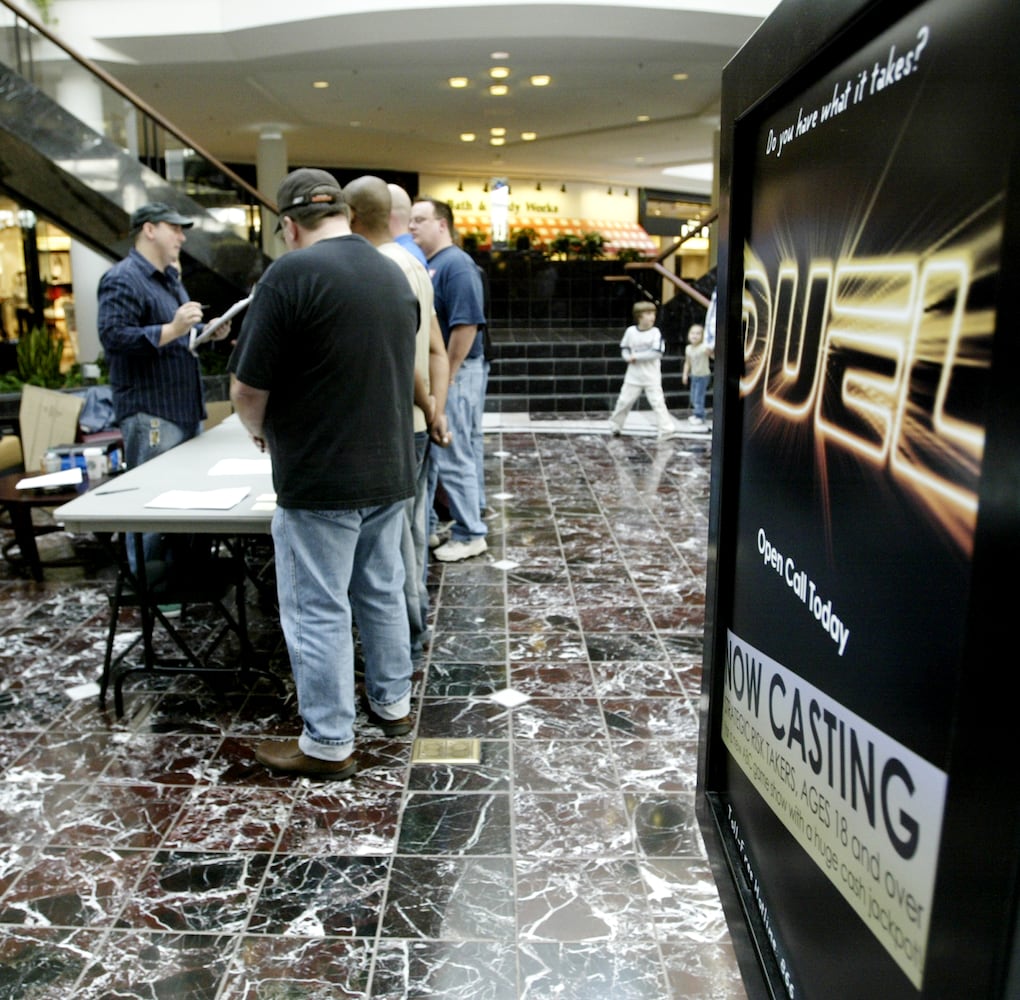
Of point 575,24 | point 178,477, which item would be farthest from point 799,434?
point 575,24

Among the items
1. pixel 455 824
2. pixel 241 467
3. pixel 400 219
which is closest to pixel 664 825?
pixel 455 824

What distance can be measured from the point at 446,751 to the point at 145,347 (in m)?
2.17

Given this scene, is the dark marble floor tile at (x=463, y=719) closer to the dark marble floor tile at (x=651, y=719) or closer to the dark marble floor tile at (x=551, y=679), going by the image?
the dark marble floor tile at (x=551, y=679)

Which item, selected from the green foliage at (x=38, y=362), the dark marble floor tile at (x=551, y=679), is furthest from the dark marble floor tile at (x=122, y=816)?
the green foliage at (x=38, y=362)

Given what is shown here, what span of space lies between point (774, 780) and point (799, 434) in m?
0.33

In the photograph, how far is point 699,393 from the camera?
381 inches

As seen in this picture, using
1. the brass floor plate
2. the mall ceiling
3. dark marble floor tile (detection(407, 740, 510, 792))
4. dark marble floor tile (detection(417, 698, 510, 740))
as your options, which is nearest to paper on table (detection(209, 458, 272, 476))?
dark marble floor tile (detection(417, 698, 510, 740))

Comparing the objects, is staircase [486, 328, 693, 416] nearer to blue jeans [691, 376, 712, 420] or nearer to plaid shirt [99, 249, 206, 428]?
blue jeans [691, 376, 712, 420]

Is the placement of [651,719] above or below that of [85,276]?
below

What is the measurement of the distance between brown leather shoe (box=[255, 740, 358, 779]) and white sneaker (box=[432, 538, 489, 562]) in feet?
6.89

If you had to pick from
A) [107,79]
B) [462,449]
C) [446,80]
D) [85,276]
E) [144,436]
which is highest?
[446,80]

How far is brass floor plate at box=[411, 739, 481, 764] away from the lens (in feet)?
9.98

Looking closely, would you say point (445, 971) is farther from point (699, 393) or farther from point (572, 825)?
point (699, 393)

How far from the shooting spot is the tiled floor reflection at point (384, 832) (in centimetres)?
214
